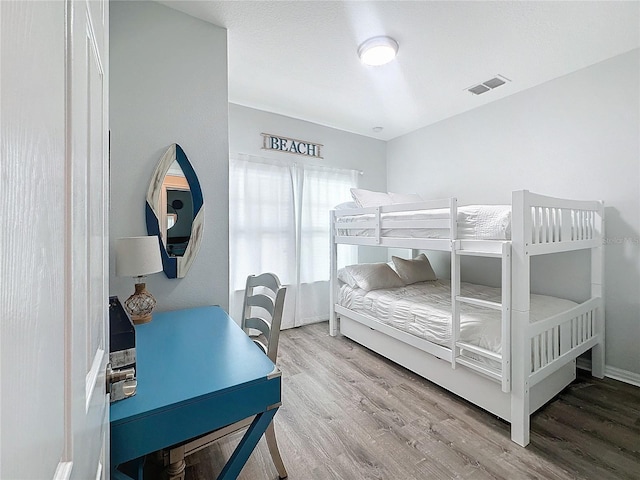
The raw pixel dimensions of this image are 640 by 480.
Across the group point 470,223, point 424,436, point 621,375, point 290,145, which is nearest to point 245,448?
point 424,436

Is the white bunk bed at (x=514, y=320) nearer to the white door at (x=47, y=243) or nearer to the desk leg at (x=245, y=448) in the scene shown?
the desk leg at (x=245, y=448)

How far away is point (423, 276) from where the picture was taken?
10.9 ft

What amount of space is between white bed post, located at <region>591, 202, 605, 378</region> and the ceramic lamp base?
3.27m

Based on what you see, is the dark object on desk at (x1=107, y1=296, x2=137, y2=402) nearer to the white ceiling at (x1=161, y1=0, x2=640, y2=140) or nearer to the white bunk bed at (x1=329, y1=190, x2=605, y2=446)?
the white bunk bed at (x1=329, y1=190, x2=605, y2=446)

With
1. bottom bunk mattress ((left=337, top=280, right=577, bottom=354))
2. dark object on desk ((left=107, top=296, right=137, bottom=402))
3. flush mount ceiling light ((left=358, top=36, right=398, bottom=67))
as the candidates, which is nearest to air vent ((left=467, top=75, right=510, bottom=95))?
flush mount ceiling light ((left=358, top=36, right=398, bottom=67))

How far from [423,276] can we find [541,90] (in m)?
2.10

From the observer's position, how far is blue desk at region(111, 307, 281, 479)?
84 cm

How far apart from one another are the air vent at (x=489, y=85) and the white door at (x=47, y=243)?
3.11m

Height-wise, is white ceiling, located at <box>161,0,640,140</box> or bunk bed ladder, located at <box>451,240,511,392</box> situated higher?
white ceiling, located at <box>161,0,640,140</box>

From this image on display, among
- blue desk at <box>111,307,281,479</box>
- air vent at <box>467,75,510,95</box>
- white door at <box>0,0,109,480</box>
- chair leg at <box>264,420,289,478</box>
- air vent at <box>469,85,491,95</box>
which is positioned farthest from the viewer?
air vent at <box>469,85,491,95</box>

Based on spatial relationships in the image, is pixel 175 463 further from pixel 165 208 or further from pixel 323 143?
pixel 323 143

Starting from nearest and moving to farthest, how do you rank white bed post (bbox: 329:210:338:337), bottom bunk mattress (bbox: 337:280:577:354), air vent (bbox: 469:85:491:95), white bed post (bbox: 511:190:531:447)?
white bed post (bbox: 511:190:531:447) → bottom bunk mattress (bbox: 337:280:577:354) → air vent (bbox: 469:85:491:95) → white bed post (bbox: 329:210:338:337)

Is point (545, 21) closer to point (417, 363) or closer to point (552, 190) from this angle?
point (552, 190)

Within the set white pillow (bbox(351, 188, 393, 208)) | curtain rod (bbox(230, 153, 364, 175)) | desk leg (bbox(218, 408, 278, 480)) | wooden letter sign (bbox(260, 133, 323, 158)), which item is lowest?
desk leg (bbox(218, 408, 278, 480))
